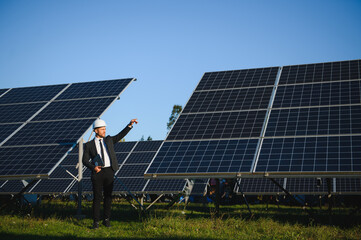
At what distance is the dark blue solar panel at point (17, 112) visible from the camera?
45.6ft

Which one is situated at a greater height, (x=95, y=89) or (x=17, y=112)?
(x=17, y=112)

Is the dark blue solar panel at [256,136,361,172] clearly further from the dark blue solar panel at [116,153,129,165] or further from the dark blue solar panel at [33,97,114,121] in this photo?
the dark blue solar panel at [116,153,129,165]

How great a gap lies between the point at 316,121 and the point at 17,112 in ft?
31.2

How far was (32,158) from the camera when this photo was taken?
447 inches

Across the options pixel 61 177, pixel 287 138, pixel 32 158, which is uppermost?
pixel 32 158

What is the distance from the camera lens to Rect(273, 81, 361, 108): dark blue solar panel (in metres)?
11.4

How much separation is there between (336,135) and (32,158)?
299 inches

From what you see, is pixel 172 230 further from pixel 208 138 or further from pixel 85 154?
pixel 208 138

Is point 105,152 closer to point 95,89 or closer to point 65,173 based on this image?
Answer: point 95,89

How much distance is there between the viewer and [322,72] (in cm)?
1319

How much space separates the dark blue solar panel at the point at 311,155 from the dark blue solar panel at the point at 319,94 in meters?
1.72

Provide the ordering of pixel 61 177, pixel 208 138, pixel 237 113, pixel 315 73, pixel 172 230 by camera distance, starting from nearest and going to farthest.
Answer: pixel 172 230 → pixel 208 138 → pixel 237 113 → pixel 315 73 → pixel 61 177

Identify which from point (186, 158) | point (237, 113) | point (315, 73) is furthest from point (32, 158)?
point (315, 73)

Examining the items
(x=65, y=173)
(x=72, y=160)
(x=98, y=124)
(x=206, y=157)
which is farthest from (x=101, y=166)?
(x=72, y=160)
